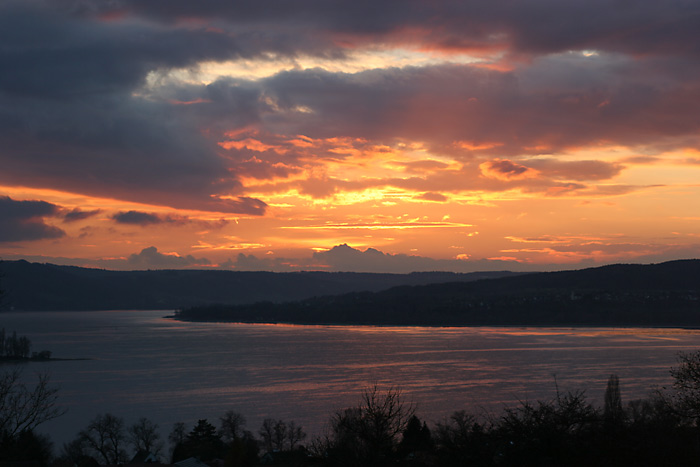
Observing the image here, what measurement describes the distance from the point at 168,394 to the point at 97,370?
12.5 m

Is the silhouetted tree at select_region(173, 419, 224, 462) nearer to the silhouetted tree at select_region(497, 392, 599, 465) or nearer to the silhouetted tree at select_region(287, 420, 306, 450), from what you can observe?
the silhouetted tree at select_region(287, 420, 306, 450)

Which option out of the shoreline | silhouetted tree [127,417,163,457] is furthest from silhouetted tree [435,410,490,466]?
the shoreline

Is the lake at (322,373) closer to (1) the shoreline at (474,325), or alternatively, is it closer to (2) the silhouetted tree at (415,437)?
(2) the silhouetted tree at (415,437)

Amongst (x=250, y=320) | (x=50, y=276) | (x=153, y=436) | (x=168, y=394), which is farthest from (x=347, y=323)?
(x=50, y=276)

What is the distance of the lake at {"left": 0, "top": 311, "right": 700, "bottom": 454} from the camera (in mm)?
26125

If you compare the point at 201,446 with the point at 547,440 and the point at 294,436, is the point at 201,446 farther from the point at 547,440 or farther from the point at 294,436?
the point at 547,440

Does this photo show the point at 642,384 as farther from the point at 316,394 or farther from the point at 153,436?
the point at 153,436

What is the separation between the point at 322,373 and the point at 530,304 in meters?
60.9

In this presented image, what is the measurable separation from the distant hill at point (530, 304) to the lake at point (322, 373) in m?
19.9

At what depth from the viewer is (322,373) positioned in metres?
37.1

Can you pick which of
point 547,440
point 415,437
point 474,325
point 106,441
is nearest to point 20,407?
point 547,440

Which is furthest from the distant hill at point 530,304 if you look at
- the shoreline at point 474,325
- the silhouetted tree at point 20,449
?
the silhouetted tree at point 20,449

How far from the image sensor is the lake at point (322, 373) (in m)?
26.1

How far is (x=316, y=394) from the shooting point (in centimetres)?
2933
